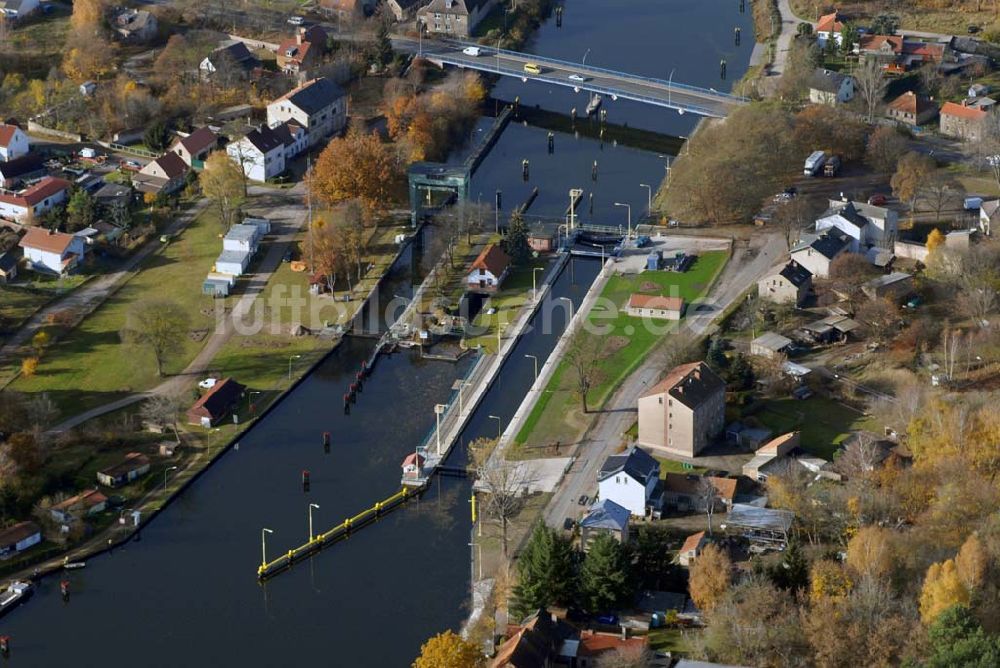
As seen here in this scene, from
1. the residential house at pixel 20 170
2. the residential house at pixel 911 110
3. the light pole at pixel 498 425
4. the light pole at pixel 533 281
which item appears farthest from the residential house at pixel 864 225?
the residential house at pixel 20 170

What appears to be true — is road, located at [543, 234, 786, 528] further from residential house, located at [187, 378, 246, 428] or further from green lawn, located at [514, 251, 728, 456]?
residential house, located at [187, 378, 246, 428]

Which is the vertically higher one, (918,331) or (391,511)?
(918,331)

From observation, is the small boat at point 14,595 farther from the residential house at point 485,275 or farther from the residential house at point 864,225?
the residential house at point 864,225

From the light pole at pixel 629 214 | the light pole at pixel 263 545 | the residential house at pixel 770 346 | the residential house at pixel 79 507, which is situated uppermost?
the light pole at pixel 629 214

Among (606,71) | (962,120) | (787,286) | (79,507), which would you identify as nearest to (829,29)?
(606,71)

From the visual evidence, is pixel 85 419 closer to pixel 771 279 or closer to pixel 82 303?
pixel 82 303

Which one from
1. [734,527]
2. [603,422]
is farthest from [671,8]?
[734,527]
